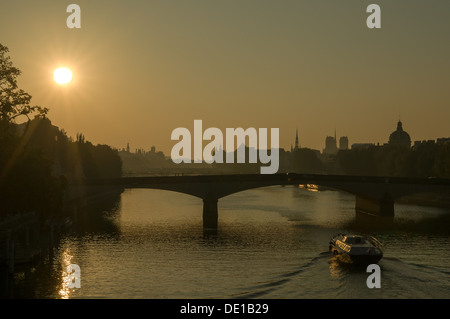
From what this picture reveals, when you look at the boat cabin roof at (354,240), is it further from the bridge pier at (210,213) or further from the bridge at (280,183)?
the bridge at (280,183)

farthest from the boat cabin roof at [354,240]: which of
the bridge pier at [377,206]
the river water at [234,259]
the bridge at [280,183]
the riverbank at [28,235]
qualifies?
the bridge pier at [377,206]

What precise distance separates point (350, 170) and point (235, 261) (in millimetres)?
149038

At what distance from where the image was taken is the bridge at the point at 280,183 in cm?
9700

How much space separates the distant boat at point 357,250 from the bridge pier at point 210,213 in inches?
1215

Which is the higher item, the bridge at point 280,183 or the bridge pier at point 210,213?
the bridge at point 280,183

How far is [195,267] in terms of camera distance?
173ft

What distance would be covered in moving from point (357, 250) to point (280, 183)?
50280mm

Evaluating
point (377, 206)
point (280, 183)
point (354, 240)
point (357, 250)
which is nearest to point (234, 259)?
point (354, 240)

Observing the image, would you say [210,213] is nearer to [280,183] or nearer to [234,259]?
[280,183]

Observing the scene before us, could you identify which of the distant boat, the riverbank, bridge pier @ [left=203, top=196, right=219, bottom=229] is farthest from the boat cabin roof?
bridge pier @ [left=203, top=196, right=219, bottom=229]

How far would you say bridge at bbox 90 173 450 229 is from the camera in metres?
97.0

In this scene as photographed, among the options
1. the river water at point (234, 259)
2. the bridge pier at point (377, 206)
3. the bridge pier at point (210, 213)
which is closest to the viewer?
the river water at point (234, 259)
